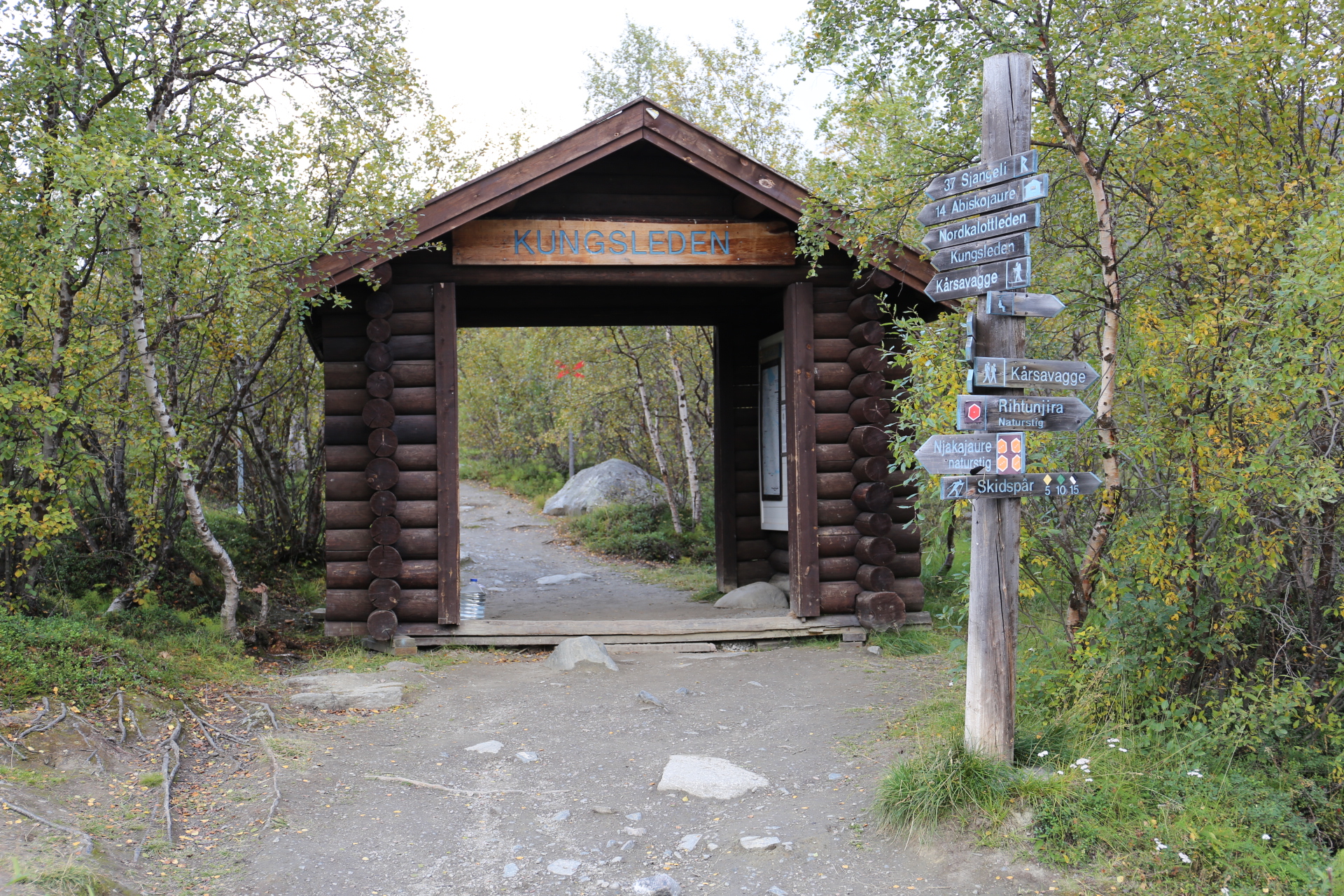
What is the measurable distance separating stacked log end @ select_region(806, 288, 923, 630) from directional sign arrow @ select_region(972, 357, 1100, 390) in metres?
4.31

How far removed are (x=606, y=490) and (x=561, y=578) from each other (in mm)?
6161

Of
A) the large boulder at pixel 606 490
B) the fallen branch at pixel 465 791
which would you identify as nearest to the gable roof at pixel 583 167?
the fallen branch at pixel 465 791

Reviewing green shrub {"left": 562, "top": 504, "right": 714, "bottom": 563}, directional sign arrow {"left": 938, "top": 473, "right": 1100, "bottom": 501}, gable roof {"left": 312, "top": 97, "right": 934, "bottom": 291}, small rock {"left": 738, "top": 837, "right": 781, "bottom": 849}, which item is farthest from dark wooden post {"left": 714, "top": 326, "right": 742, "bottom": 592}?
small rock {"left": 738, "top": 837, "right": 781, "bottom": 849}

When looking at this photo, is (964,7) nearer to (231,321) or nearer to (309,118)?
(309,118)

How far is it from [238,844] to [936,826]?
3.34 meters

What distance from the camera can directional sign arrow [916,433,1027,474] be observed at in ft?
15.8

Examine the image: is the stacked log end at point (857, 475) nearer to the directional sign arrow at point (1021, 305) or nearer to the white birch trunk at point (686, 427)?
the directional sign arrow at point (1021, 305)

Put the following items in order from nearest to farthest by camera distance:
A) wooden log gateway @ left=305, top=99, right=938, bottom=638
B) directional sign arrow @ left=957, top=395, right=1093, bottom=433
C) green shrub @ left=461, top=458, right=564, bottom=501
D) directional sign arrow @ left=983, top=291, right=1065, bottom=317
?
directional sign arrow @ left=957, top=395, right=1093, bottom=433, directional sign arrow @ left=983, top=291, right=1065, bottom=317, wooden log gateway @ left=305, top=99, right=938, bottom=638, green shrub @ left=461, top=458, right=564, bottom=501

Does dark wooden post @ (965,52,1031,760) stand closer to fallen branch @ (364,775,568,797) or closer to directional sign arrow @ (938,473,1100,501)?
directional sign arrow @ (938,473,1100,501)

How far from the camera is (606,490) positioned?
66.8 feet

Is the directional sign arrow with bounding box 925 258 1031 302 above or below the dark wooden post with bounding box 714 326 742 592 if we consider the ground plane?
above

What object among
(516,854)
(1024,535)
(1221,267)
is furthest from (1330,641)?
(516,854)

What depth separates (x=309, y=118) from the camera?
29.1ft

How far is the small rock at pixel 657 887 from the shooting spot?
14.2 feet
